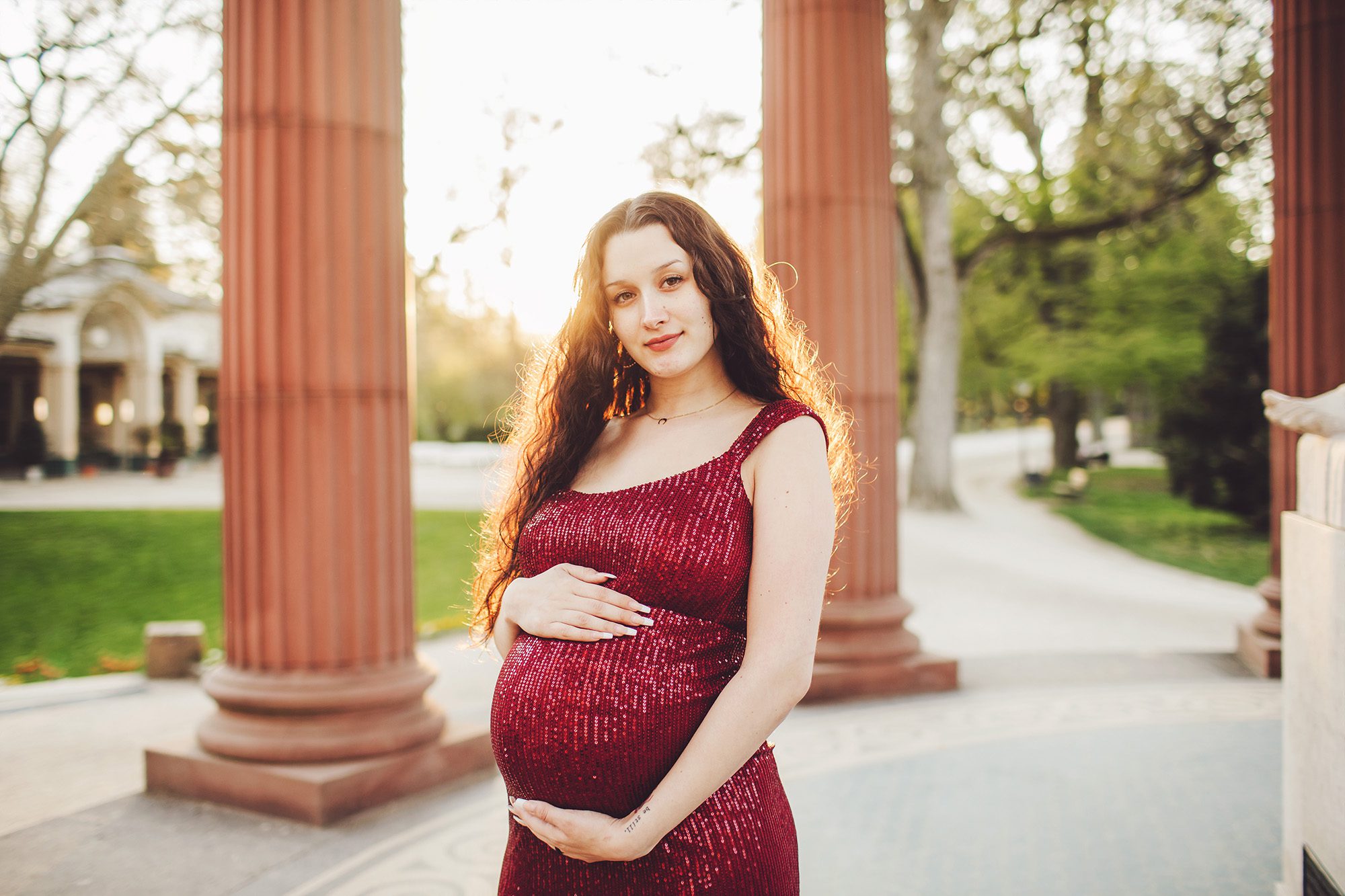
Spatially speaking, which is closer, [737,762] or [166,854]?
[737,762]

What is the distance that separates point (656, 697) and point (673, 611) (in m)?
0.16

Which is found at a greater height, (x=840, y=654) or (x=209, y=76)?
(x=209, y=76)

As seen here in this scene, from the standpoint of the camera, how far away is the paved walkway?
3.95 m

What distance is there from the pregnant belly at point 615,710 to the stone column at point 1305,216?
22.4ft

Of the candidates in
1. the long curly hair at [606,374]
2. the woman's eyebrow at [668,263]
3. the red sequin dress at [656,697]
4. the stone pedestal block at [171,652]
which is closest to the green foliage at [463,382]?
the stone pedestal block at [171,652]

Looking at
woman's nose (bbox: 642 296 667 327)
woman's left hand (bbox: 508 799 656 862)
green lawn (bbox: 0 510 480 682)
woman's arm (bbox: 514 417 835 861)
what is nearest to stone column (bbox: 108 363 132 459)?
green lawn (bbox: 0 510 480 682)

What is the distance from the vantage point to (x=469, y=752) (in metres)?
5.11

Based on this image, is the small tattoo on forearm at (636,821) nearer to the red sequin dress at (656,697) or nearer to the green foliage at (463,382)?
the red sequin dress at (656,697)

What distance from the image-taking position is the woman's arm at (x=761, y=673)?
175 centimetres

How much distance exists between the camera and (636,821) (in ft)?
5.76

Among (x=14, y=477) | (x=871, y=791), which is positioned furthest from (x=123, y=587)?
(x=871, y=791)

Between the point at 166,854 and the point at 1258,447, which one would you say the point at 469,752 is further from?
the point at 1258,447

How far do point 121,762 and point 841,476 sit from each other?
197 inches

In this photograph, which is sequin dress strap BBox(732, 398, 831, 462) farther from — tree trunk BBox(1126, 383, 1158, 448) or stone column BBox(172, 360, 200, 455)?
tree trunk BBox(1126, 383, 1158, 448)
